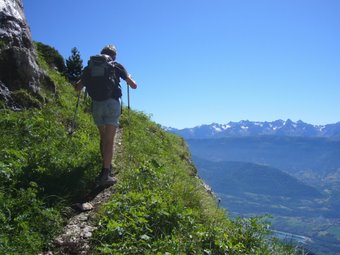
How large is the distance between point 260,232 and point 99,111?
4.63m

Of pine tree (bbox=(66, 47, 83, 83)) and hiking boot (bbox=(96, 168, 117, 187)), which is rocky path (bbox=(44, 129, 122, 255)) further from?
pine tree (bbox=(66, 47, 83, 83))

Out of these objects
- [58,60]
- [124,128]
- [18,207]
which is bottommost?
[18,207]

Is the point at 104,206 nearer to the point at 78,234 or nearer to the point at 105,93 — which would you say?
the point at 78,234

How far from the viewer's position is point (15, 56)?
1313 centimetres

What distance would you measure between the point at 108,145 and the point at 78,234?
2.82 m

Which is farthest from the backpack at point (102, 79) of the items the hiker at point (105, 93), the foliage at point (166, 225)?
the foliage at point (166, 225)

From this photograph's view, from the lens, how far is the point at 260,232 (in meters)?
7.27

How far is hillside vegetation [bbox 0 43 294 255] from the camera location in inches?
233

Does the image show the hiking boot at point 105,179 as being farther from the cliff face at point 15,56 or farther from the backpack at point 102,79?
the cliff face at point 15,56

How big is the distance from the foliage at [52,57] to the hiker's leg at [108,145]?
16.2 metres

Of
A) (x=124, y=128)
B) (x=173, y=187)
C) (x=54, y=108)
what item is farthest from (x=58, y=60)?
(x=173, y=187)

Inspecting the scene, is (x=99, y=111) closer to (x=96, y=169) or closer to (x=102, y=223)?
(x=96, y=169)

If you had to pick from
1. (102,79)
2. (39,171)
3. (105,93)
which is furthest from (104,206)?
(102,79)

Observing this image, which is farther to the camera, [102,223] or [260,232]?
[260,232]
